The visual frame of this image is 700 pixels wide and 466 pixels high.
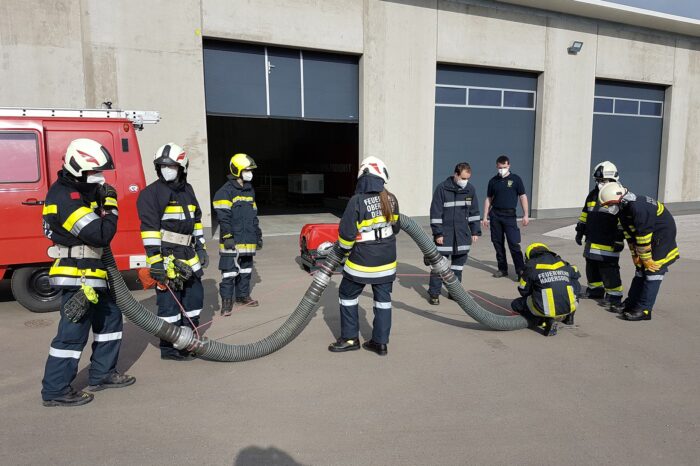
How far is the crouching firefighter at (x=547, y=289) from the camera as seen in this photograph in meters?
4.99

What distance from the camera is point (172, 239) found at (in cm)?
443

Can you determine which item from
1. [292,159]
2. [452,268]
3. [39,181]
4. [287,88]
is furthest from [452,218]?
[292,159]

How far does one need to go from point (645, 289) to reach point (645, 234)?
700 mm

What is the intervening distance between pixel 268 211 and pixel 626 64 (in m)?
13.7

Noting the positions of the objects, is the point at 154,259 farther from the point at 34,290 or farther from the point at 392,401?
the point at 34,290

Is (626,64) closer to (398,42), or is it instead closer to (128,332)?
(398,42)

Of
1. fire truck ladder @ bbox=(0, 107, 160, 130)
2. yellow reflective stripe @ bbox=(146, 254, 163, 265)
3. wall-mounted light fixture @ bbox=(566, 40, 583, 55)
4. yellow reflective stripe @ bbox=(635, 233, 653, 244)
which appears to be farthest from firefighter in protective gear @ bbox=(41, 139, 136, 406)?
wall-mounted light fixture @ bbox=(566, 40, 583, 55)

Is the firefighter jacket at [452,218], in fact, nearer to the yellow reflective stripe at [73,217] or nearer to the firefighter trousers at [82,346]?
the firefighter trousers at [82,346]

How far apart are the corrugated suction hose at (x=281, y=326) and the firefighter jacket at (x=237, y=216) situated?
1535 millimetres

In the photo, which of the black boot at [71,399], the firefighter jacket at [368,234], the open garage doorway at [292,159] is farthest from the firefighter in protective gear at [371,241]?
the open garage doorway at [292,159]

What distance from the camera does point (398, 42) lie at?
12.9 meters

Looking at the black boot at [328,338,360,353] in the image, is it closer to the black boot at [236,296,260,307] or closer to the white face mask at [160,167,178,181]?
the black boot at [236,296,260,307]

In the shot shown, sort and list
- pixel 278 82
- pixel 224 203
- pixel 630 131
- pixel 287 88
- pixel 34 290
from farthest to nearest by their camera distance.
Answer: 1. pixel 630 131
2. pixel 287 88
3. pixel 278 82
4. pixel 34 290
5. pixel 224 203

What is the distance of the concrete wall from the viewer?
962 centimetres
